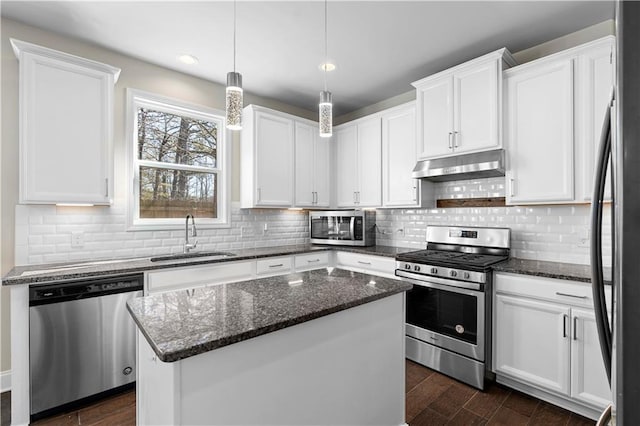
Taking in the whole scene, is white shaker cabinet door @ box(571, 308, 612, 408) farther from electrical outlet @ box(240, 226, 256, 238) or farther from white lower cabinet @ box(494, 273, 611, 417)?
electrical outlet @ box(240, 226, 256, 238)

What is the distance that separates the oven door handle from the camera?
7.94 feet

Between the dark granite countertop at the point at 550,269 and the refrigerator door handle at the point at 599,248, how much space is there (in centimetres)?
137

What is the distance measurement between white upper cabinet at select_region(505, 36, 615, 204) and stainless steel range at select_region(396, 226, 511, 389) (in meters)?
0.54

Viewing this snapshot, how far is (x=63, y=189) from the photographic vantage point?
7.62 ft

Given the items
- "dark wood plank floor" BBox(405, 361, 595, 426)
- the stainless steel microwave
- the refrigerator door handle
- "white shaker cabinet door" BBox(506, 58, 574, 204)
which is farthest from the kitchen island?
the stainless steel microwave

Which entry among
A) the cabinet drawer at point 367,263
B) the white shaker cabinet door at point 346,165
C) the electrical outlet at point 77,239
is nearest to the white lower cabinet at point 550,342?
the cabinet drawer at point 367,263

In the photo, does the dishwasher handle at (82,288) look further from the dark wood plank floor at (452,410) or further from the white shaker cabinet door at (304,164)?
the white shaker cabinet door at (304,164)

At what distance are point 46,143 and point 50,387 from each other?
1.66 m

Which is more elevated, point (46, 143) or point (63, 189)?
point (46, 143)

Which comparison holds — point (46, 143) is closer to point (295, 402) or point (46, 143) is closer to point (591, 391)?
point (295, 402)

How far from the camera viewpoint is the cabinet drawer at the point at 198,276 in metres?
2.49


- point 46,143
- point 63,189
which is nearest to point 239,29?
point 46,143

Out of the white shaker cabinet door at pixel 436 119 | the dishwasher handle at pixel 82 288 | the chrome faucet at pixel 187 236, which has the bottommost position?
the dishwasher handle at pixel 82 288

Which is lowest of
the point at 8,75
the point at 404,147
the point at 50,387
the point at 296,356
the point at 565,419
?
the point at 565,419
